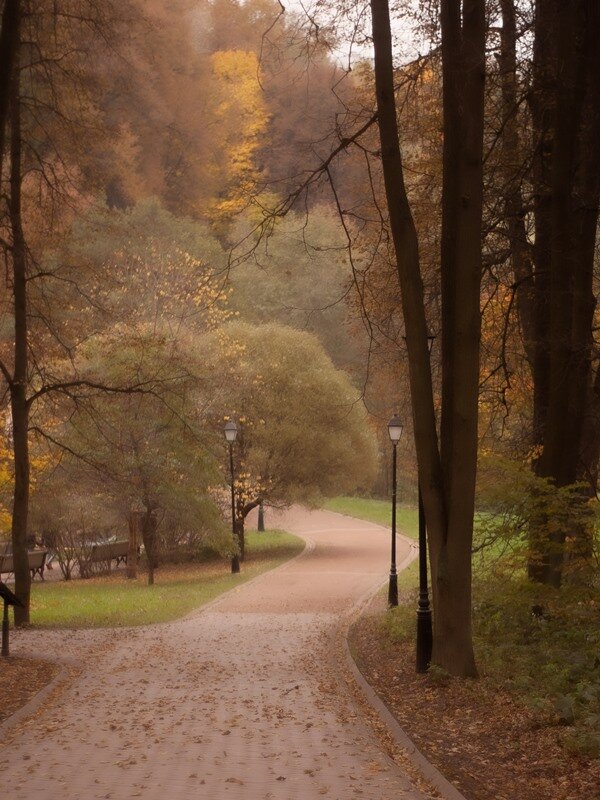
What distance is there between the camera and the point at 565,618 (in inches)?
472

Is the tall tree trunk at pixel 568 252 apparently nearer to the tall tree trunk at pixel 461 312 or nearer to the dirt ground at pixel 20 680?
the tall tree trunk at pixel 461 312

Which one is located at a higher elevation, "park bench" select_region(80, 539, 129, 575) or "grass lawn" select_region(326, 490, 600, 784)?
"grass lawn" select_region(326, 490, 600, 784)

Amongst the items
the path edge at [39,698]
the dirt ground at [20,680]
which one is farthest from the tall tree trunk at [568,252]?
the dirt ground at [20,680]

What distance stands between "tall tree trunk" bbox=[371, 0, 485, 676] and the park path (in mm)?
1627

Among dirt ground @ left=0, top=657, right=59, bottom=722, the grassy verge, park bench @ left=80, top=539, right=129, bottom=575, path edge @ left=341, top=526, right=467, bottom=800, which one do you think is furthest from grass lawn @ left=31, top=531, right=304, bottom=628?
the grassy verge

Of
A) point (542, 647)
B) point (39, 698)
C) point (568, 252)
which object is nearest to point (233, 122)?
point (568, 252)

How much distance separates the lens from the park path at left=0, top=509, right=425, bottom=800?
687 cm

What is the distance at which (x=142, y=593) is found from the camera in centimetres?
2677

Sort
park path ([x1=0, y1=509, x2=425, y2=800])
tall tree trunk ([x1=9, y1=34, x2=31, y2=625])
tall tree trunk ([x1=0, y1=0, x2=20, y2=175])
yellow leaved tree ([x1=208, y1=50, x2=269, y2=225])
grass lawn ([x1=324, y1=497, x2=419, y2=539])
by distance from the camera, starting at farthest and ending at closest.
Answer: yellow leaved tree ([x1=208, y1=50, x2=269, y2=225]), grass lawn ([x1=324, y1=497, x2=419, y2=539]), tall tree trunk ([x1=9, y1=34, x2=31, y2=625]), tall tree trunk ([x1=0, y1=0, x2=20, y2=175]), park path ([x1=0, y1=509, x2=425, y2=800])

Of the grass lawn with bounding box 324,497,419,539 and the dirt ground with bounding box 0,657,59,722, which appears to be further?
the grass lawn with bounding box 324,497,419,539

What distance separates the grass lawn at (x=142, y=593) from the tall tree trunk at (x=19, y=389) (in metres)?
1.23

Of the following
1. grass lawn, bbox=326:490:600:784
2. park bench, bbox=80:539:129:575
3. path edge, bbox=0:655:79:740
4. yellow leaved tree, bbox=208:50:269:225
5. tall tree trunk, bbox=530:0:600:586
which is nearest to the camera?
grass lawn, bbox=326:490:600:784

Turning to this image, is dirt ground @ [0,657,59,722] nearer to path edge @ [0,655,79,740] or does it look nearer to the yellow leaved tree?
path edge @ [0,655,79,740]

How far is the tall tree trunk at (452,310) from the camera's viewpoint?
1041cm
